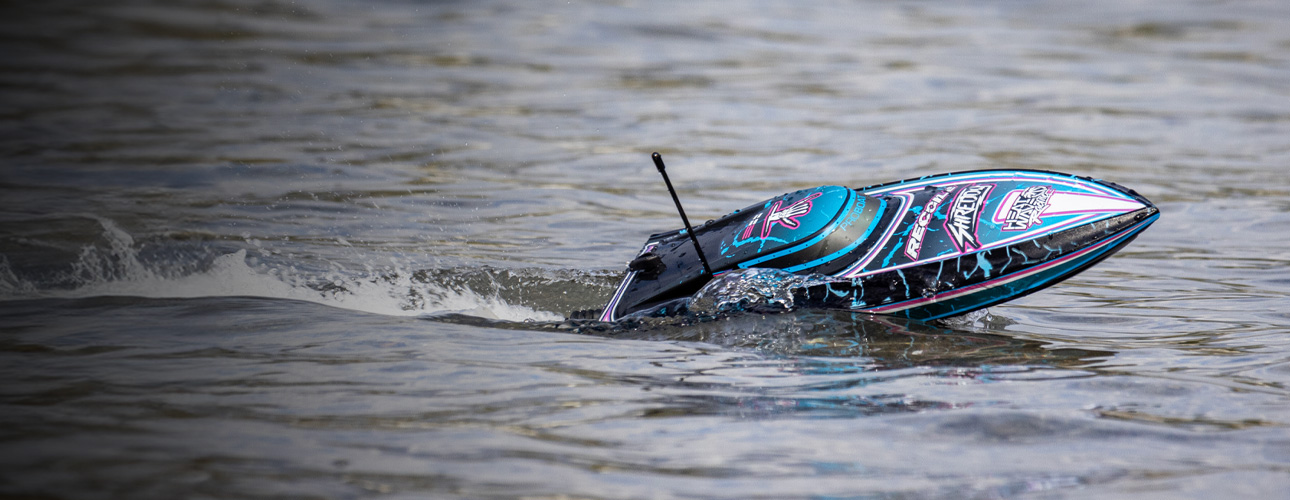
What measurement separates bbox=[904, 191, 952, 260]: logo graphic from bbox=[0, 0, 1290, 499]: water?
438 mm

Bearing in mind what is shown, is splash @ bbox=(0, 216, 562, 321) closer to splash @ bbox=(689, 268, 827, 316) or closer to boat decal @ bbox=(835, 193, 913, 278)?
splash @ bbox=(689, 268, 827, 316)

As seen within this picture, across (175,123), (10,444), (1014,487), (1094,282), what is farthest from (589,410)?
(175,123)

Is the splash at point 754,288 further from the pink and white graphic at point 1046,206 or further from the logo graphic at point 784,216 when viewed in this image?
the pink and white graphic at point 1046,206

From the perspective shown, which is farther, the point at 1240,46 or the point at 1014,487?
the point at 1240,46

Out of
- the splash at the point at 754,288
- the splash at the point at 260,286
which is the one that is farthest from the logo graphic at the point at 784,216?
the splash at the point at 260,286

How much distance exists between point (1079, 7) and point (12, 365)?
824 inches

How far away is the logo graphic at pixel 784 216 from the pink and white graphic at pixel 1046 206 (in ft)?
3.11

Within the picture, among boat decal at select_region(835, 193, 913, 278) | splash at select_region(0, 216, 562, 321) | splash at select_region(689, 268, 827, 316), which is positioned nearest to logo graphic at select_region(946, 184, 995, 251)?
boat decal at select_region(835, 193, 913, 278)

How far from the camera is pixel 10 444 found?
13.8 feet

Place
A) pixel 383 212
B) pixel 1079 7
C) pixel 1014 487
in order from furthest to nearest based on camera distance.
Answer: pixel 1079 7, pixel 383 212, pixel 1014 487

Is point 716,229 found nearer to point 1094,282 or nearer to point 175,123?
point 1094,282

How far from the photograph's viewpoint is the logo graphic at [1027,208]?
19.8 feet

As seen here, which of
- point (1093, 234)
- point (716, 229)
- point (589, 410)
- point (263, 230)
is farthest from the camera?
point (263, 230)

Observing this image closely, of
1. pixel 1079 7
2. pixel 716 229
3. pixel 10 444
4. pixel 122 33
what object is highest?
pixel 1079 7
